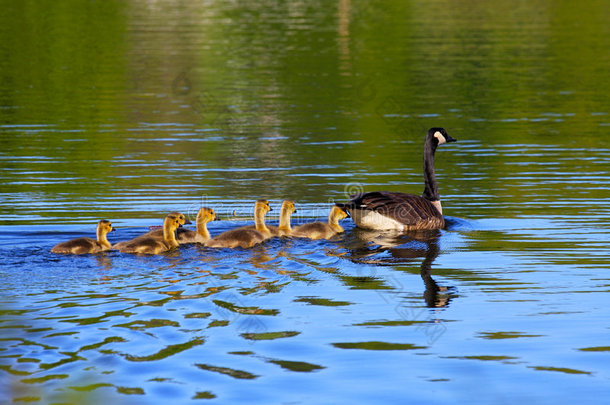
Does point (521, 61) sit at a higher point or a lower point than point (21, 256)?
higher

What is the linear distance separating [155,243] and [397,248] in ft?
14.5

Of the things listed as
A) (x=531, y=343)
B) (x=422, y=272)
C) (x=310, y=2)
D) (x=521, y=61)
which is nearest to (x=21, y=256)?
(x=422, y=272)

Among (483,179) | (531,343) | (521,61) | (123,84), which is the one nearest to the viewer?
(531,343)

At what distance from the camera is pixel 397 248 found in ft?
55.2

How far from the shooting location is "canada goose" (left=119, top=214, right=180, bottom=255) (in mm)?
15034

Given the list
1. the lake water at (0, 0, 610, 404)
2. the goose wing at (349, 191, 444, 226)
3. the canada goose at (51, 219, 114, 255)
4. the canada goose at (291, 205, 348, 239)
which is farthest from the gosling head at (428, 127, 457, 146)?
the canada goose at (51, 219, 114, 255)

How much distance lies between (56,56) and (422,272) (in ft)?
147

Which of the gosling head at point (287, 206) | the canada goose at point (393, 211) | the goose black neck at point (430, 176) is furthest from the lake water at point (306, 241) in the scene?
the gosling head at point (287, 206)

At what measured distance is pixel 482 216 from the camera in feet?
64.9

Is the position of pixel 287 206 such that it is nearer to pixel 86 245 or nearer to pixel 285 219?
pixel 285 219

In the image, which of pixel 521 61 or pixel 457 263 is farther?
pixel 521 61

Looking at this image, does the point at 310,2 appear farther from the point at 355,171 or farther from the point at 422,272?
the point at 422,272

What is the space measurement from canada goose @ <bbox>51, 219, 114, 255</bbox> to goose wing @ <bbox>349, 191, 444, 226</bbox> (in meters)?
4.95

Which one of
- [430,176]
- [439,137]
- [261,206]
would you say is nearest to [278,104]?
[439,137]
